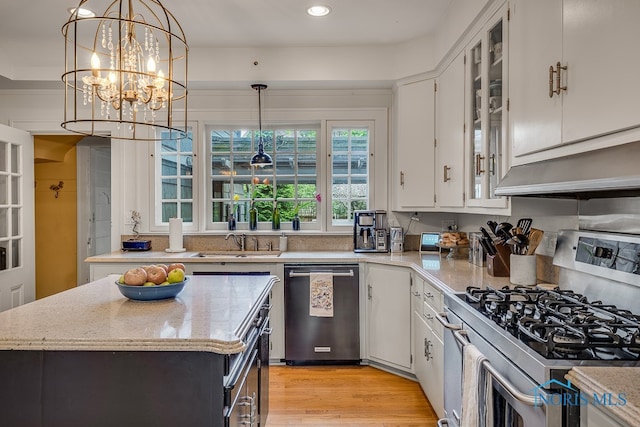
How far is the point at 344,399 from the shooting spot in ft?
9.16

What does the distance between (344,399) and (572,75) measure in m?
2.28

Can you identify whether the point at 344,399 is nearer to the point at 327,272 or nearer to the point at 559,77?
the point at 327,272

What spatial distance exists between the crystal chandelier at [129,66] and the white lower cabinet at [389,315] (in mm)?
1772

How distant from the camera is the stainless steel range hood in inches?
46.1

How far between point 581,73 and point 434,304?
1394mm

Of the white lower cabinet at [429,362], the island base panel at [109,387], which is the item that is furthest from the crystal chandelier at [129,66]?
the white lower cabinet at [429,362]

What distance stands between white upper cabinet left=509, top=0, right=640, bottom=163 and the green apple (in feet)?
5.43

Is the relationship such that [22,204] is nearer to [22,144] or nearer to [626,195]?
[22,144]

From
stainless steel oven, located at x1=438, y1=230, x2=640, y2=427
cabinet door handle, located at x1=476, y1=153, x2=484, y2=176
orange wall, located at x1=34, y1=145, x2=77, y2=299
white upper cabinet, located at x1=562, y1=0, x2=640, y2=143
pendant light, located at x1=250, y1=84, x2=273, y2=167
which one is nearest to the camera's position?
stainless steel oven, located at x1=438, y1=230, x2=640, y2=427

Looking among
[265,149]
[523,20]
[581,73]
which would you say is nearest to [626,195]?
[581,73]

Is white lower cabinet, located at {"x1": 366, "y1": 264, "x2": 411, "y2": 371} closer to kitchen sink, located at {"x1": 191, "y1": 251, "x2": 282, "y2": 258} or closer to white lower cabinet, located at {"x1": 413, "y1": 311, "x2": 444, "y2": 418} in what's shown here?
white lower cabinet, located at {"x1": 413, "y1": 311, "x2": 444, "y2": 418}

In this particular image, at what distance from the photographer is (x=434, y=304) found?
239cm

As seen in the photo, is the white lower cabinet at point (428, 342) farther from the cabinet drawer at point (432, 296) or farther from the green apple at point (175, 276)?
the green apple at point (175, 276)

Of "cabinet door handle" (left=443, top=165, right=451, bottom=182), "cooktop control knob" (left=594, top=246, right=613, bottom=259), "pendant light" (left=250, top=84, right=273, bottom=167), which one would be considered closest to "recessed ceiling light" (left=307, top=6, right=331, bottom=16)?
"pendant light" (left=250, top=84, right=273, bottom=167)
